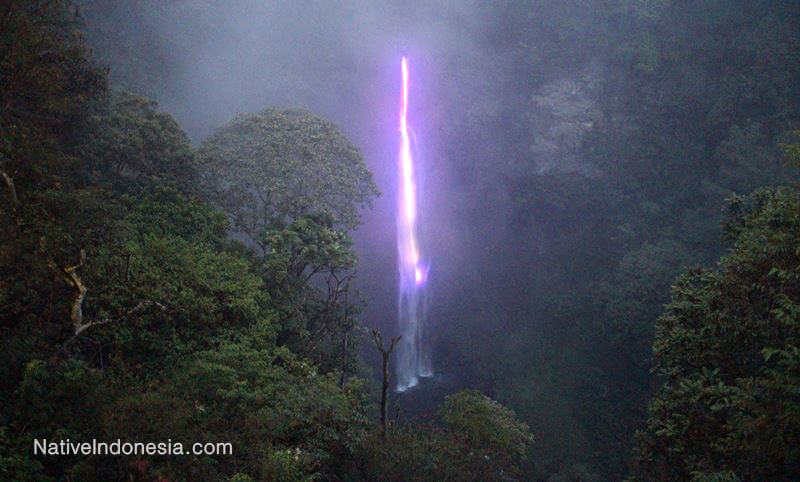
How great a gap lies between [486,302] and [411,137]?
10379 mm

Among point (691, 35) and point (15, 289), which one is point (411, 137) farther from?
point (15, 289)

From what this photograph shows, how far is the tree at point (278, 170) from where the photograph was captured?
51.3 feet

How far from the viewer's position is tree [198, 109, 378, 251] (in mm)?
15648

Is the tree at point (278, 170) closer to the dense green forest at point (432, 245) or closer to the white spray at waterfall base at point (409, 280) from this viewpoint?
the dense green forest at point (432, 245)

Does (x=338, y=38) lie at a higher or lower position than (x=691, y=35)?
higher

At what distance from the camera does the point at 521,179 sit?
30812 mm

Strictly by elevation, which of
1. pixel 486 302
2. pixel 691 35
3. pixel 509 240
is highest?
→ pixel 691 35

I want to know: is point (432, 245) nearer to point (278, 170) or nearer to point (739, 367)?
point (278, 170)

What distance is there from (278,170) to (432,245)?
1617cm

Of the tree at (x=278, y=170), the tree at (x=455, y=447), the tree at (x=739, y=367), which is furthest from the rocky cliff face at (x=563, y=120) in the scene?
the tree at (x=739, y=367)

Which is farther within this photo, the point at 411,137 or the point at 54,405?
the point at 411,137

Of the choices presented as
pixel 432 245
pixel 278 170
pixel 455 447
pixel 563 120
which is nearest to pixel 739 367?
pixel 455 447

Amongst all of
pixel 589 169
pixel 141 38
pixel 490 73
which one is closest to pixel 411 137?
pixel 490 73

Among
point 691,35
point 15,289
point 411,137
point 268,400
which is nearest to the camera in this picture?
point 15,289
